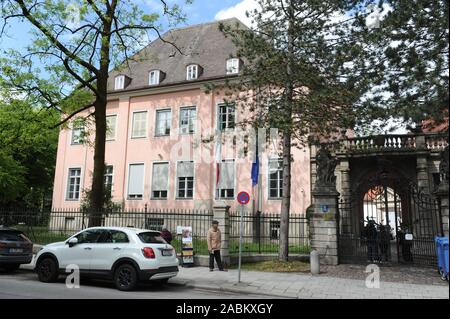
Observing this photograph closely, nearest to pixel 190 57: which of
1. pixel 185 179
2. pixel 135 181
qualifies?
pixel 185 179

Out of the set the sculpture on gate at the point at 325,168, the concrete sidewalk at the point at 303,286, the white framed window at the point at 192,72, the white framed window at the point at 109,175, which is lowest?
the concrete sidewalk at the point at 303,286

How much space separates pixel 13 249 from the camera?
13.1 m

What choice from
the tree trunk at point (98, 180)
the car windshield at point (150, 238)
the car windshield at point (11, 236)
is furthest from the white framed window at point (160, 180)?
the car windshield at point (150, 238)

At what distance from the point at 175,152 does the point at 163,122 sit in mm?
2682

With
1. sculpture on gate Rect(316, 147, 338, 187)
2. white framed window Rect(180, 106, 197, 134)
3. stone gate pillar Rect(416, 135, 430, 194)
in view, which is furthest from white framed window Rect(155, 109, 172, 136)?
stone gate pillar Rect(416, 135, 430, 194)

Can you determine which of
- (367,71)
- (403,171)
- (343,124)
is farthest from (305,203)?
(367,71)

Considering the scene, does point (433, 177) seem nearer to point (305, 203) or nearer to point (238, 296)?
point (305, 203)

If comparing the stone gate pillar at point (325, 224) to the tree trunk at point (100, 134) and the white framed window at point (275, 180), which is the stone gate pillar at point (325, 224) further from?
the white framed window at point (275, 180)

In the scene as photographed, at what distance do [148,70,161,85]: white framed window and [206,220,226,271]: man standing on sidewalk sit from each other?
18.5 m

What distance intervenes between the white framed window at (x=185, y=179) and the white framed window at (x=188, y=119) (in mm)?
2333

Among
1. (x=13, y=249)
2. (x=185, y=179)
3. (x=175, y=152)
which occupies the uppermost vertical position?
(x=175, y=152)

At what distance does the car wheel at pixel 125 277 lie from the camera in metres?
10.2

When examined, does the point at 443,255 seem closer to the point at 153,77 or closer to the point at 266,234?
the point at 266,234

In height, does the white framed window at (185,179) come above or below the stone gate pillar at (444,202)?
above
